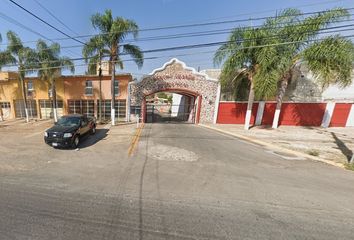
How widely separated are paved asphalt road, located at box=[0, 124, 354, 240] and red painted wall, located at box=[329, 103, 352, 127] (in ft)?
45.1

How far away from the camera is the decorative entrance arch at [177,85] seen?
17.6m

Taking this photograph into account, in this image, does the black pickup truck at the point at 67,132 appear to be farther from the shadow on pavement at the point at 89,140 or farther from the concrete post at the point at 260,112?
the concrete post at the point at 260,112

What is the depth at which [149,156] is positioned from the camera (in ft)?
25.0

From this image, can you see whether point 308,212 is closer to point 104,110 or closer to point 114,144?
point 114,144

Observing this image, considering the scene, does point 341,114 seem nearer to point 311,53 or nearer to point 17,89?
point 311,53

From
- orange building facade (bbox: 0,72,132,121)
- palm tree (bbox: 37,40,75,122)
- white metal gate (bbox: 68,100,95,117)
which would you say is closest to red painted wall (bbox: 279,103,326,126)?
orange building facade (bbox: 0,72,132,121)

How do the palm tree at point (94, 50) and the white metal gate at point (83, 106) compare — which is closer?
the palm tree at point (94, 50)

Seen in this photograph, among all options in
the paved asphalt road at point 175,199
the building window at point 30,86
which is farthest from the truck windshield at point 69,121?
the building window at point 30,86

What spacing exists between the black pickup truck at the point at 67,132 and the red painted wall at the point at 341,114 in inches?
888

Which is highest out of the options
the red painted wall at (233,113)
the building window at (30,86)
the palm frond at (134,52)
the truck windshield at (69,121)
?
the palm frond at (134,52)

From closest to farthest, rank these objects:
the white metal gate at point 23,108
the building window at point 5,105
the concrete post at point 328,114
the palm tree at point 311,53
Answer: the palm tree at point 311,53
the concrete post at point 328,114
the white metal gate at point 23,108
the building window at point 5,105

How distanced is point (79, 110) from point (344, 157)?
23.5m

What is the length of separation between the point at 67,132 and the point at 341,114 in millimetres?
23566

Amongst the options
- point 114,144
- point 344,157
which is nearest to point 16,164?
point 114,144
